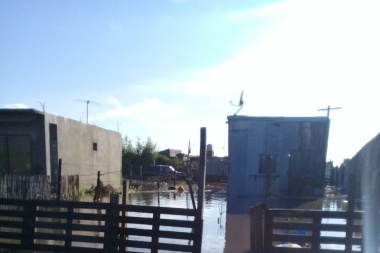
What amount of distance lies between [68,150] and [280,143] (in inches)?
472

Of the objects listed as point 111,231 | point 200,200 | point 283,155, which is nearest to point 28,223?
point 111,231

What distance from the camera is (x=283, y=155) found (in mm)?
25609

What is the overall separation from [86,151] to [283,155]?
1307cm

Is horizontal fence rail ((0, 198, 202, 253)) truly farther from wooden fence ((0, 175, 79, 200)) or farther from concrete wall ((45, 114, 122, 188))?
concrete wall ((45, 114, 122, 188))

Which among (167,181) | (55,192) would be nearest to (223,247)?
(55,192)

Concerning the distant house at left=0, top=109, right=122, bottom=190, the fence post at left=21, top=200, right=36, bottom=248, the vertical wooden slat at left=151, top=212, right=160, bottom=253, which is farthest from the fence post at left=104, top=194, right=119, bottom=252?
the distant house at left=0, top=109, right=122, bottom=190

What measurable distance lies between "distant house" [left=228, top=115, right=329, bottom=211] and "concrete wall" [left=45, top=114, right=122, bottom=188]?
9.45 m

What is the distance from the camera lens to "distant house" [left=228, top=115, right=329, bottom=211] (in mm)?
25562

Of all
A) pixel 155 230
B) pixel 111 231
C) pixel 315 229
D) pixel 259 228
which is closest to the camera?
pixel 315 229

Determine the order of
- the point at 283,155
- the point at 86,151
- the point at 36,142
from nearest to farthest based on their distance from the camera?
the point at 36,142
the point at 283,155
the point at 86,151

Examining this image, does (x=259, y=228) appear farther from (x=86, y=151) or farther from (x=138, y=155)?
(x=138, y=155)

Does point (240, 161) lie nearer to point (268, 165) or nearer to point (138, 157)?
point (268, 165)

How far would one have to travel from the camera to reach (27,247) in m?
10.9

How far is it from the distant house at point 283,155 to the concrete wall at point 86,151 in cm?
945
